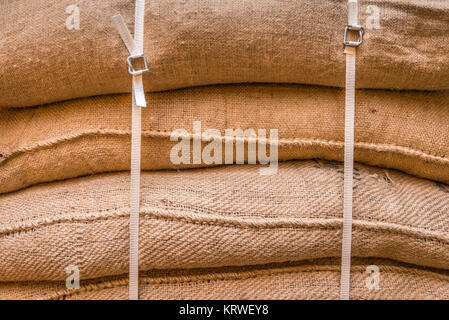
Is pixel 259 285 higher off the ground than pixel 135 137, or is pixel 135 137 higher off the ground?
pixel 135 137

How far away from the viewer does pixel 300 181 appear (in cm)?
48

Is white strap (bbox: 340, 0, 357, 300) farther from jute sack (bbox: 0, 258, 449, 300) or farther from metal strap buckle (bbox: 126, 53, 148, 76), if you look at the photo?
metal strap buckle (bbox: 126, 53, 148, 76)

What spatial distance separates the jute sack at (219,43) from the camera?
439 mm

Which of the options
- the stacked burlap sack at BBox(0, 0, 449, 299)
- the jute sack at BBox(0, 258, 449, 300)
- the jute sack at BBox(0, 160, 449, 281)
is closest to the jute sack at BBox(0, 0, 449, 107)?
the stacked burlap sack at BBox(0, 0, 449, 299)

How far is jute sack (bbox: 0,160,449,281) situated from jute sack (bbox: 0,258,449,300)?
0.03 m

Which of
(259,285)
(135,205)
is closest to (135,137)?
(135,205)

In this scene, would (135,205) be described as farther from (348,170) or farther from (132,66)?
(348,170)

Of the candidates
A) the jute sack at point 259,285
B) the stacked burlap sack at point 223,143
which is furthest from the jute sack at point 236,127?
the jute sack at point 259,285

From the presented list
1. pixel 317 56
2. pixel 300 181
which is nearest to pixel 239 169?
pixel 300 181

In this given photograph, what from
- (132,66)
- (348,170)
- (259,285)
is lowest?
(259,285)

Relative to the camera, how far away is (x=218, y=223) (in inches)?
17.4

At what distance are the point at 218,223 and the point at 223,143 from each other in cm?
11
